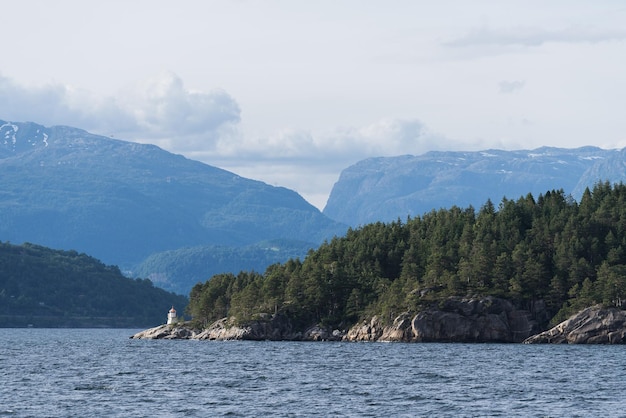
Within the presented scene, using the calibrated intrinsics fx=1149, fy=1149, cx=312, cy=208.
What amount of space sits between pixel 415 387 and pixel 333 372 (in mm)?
22609

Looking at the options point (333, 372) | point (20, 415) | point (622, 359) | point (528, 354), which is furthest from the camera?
point (528, 354)

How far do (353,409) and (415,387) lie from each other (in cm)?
2158

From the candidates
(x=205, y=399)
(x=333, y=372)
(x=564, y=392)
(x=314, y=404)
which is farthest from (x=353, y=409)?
(x=333, y=372)

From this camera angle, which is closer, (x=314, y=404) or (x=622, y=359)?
(x=314, y=404)

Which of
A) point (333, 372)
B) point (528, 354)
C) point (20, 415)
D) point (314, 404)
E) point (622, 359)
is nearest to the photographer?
point (20, 415)

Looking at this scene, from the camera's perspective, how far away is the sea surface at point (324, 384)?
103 meters

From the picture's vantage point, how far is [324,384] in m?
127

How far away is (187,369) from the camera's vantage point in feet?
499

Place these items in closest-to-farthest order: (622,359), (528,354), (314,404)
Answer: (314,404) < (622,359) < (528,354)

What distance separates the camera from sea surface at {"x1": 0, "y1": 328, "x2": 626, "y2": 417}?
102688 millimetres

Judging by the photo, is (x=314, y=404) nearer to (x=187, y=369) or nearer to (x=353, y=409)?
(x=353, y=409)

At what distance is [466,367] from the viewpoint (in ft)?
494

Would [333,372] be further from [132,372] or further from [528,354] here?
[528,354]

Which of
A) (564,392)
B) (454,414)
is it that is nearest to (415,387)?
(564,392)
